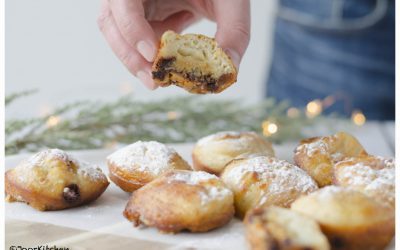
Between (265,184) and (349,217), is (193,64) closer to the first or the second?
(265,184)

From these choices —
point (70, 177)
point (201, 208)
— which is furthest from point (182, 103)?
point (201, 208)

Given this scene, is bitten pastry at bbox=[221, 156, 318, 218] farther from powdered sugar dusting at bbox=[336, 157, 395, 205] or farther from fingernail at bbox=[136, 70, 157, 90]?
fingernail at bbox=[136, 70, 157, 90]

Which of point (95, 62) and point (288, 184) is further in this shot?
point (95, 62)

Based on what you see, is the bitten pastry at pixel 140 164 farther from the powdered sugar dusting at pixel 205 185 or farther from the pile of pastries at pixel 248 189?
the powdered sugar dusting at pixel 205 185

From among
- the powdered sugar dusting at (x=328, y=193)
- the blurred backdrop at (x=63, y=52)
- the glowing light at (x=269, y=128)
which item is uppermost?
the powdered sugar dusting at (x=328, y=193)

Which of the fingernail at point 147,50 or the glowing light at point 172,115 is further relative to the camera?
the glowing light at point 172,115

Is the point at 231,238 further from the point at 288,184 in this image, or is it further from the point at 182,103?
the point at 182,103

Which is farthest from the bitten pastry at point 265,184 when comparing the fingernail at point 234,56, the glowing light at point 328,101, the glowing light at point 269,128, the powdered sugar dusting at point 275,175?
the glowing light at point 328,101
